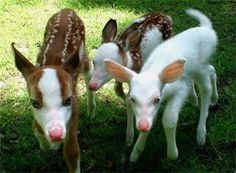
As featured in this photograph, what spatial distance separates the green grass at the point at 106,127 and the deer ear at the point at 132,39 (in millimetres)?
670

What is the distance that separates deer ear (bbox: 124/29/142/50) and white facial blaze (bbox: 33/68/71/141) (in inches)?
59.1

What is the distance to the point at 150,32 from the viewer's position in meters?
5.36

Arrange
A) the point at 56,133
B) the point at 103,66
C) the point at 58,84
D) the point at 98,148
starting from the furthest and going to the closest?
the point at 98,148 < the point at 103,66 < the point at 58,84 < the point at 56,133

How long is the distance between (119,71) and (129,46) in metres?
1.09

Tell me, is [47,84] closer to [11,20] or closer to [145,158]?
[145,158]

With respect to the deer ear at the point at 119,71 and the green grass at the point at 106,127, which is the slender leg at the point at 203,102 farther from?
the deer ear at the point at 119,71

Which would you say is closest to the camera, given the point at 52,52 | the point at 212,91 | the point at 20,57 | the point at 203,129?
the point at 20,57

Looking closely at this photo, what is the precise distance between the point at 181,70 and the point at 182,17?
11.8ft

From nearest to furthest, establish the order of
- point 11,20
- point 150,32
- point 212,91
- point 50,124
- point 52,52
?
1. point 50,124
2. point 52,52
3. point 212,91
4. point 150,32
5. point 11,20

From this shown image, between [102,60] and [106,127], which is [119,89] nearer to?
[106,127]

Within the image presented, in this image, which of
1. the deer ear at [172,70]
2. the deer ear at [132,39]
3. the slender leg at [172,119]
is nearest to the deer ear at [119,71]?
the deer ear at [172,70]

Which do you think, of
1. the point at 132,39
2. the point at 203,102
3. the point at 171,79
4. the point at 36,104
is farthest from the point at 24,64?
the point at 203,102

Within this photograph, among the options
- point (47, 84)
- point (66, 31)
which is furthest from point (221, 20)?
point (47, 84)

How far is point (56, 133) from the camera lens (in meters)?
3.35
